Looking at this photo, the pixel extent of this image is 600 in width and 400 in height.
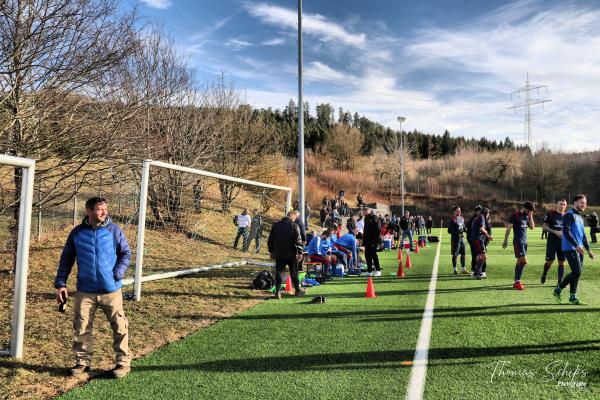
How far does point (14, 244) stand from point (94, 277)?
6.08 metres

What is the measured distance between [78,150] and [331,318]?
19.8ft

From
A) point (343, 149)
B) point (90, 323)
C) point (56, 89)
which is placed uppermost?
point (343, 149)

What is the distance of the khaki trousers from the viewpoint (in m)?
4.67

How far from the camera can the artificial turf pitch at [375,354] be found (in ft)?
13.9

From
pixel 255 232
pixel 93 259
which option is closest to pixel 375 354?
pixel 93 259

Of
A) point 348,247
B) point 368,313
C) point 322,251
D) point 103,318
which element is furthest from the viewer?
point 348,247

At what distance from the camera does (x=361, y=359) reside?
5.12m

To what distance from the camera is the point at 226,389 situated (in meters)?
4.29

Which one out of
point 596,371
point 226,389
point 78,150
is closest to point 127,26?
point 78,150

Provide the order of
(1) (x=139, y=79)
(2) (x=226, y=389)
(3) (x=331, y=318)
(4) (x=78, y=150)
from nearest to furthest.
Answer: (2) (x=226, y=389)
(3) (x=331, y=318)
(4) (x=78, y=150)
(1) (x=139, y=79)

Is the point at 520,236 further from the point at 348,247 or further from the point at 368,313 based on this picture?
the point at 348,247

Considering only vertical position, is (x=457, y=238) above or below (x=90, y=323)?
above

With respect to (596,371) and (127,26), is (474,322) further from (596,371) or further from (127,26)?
(127,26)

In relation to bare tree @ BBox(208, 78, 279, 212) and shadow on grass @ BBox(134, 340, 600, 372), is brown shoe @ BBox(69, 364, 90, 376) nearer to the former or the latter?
shadow on grass @ BBox(134, 340, 600, 372)
